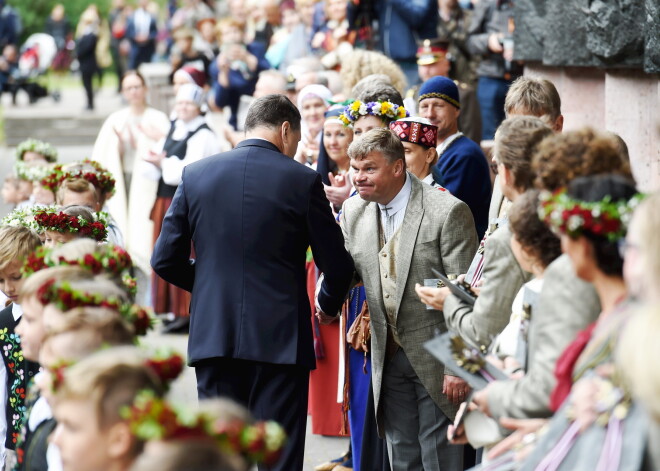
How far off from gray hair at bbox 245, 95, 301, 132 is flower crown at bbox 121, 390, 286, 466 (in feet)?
9.19

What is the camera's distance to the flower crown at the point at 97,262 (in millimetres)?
4379

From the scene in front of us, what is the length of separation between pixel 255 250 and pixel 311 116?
10.3 ft

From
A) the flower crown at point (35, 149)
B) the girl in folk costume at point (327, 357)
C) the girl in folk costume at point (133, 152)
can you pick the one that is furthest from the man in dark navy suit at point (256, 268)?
the girl in folk costume at point (133, 152)

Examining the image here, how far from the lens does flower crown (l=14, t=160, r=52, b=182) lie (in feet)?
27.5

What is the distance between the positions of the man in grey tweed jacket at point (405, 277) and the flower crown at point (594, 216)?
6.87 ft

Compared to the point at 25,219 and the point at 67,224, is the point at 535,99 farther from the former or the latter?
the point at 25,219

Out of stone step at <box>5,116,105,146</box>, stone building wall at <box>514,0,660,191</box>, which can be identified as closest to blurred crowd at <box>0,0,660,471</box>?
stone building wall at <box>514,0,660,191</box>

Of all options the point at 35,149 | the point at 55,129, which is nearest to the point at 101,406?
the point at 35,149

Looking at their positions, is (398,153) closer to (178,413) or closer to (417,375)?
(417,375)

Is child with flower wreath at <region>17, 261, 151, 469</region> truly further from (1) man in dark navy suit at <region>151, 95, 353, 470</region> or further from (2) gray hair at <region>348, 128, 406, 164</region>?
(2) gray hair at <region>348, 128, 406, 164</region>

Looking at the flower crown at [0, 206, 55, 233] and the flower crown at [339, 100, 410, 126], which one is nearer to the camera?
the flower crown at [0, 206, 55, 233]

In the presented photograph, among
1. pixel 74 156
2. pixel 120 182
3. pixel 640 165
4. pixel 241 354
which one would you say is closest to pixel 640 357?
pixel 241 354

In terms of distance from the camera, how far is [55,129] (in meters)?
22.4

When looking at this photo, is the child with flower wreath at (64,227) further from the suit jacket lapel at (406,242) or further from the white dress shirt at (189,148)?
the white dress shirt at (189,148)
